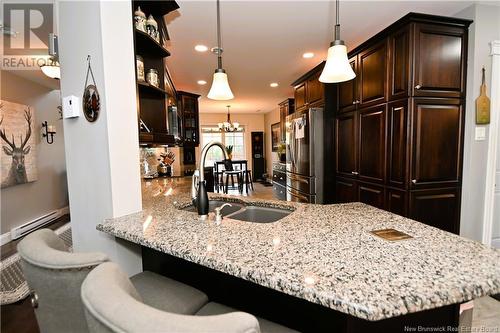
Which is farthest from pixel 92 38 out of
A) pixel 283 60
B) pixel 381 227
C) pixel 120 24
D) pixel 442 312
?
pixel 283 60

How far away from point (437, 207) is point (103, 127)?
9.24 ft

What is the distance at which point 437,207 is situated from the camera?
8.02 feet

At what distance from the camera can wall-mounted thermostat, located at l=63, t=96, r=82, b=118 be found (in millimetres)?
1458

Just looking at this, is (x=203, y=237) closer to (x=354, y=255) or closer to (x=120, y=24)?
(x=354, y=255)

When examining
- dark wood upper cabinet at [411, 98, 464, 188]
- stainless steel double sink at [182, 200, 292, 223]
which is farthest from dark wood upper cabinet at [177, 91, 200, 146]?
dark wood upper cabinet at [411, 98, 464, 188]

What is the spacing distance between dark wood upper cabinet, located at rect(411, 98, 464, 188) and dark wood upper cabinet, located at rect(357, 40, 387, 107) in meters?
0.41

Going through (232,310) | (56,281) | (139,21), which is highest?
(139,21)

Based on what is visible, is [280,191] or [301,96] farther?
[280,191]

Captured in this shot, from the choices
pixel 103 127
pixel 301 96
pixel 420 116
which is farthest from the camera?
pixel 301 96

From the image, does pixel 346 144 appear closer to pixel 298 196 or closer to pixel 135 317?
pixel 298 196

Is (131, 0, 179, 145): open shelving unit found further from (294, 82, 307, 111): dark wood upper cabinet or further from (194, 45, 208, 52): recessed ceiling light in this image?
(294, 82, 307, 111): dark wood upper cabinet

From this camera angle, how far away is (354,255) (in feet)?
2.83

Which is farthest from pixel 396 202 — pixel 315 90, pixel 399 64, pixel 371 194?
pixel 315 90

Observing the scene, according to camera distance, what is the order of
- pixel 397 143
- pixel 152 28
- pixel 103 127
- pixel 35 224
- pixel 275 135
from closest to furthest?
pixel 103 127 < pixel 152 28 < pixel 397 143 < pixel 35 224 < pixel 275 135
